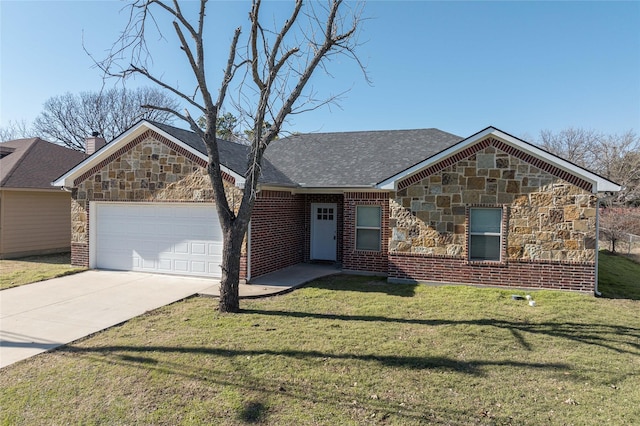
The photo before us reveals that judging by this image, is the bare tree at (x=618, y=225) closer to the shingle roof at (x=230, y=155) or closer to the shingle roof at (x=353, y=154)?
the shingle roof at (x=353, y=154)

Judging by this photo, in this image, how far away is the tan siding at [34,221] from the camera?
14.9 m

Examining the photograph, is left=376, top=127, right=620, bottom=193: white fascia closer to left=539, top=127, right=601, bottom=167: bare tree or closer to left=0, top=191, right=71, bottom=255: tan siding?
left=0, top=191, right=71, bottom=255: tan siding

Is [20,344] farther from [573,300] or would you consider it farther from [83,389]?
[573,300]

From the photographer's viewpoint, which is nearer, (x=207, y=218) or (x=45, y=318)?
(x=45, y=318)

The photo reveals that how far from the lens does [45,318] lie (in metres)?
7.70

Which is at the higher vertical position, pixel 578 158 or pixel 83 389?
pixel 578 158

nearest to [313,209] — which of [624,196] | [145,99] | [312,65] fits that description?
[312,65]

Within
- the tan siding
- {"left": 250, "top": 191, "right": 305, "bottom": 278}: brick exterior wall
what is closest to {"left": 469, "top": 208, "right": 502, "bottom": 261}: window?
{"left": 250, "top": 191, "right": 305, "bottom": 278}: brick exterior wall

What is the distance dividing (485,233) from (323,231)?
5.71m

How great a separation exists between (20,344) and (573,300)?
10.8 m

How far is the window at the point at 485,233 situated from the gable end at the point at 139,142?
642 centimetres

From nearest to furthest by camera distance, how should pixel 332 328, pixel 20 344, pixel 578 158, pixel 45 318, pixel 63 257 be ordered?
1. pixel 20 344
2. pixel 332 328
3. pixel 45 318
4. pixel 63 257
5. pixel 578 158

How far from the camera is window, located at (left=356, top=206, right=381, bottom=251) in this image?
12109 millimetres

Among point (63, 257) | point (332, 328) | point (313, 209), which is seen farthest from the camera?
point (63, 257)
